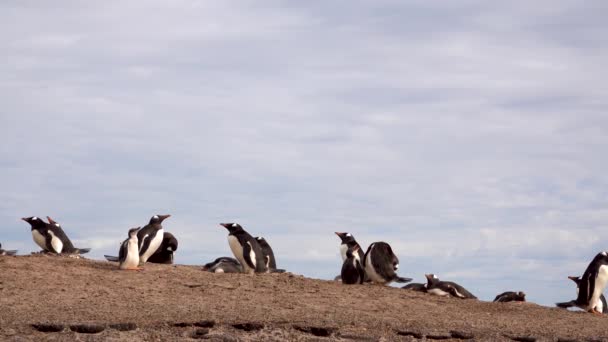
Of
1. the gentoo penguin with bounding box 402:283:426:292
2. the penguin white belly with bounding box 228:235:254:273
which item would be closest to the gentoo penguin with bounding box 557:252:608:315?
the gentoo penguin with bounding box 402:283:426:292

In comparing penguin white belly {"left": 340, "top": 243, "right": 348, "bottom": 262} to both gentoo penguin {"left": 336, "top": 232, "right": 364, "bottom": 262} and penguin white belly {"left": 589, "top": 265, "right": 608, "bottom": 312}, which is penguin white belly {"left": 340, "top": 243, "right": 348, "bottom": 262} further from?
penguin white belly {"left": 589, "top": 265, "right": 608, "bottom": 312}

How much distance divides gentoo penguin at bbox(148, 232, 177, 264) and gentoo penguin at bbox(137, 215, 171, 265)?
1.23 m

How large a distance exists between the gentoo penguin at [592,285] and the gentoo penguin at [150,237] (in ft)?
28.3

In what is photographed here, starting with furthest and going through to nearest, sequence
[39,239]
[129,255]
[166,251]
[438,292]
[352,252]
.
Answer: [166,251] → [39,239] → [352,252] → [438,292] → [129,255]

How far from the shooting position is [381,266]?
20.7 metres

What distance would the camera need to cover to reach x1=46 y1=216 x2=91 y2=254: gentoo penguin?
2280 centimetres

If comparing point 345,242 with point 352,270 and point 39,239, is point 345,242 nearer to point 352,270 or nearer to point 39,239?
point 352,270

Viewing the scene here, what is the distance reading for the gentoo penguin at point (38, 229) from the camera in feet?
75.2

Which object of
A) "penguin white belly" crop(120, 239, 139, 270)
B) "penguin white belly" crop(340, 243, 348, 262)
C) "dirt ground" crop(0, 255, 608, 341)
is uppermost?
"penguin white belly" crop(340, 243, 348, 262)

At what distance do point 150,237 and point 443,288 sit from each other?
20.8ft

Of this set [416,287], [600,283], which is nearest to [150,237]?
[416,287]

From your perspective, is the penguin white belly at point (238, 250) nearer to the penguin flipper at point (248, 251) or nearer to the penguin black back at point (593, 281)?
the penguin flipper at point (248, 251)

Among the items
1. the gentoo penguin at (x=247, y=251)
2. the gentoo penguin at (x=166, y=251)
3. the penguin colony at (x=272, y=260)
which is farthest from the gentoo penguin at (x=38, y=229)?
the gentoo penguin at (x=247, y=251)

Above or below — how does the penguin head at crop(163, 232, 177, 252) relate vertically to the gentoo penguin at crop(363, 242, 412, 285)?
above
